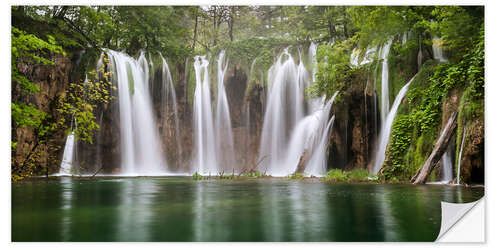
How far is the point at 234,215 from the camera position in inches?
159

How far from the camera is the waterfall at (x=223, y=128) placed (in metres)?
14.6

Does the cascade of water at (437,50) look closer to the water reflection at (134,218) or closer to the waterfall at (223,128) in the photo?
the water reflection at (134,218)

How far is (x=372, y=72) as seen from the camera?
991 cm

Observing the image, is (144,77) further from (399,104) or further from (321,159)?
(399,104)

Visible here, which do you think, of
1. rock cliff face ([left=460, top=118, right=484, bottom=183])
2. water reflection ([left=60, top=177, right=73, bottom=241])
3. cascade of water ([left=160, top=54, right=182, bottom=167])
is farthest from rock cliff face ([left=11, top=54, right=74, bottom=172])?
rock cliff face ([left=460, top=118, right=484, bottom=183])

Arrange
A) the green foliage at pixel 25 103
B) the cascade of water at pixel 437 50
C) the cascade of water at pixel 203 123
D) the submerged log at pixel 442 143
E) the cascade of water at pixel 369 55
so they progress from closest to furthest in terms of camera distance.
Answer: the green foliage at pixel 25 103 → the submerged log at pixel 442 143 → the cascade of water at pixel 437 50 → the cascade of water at pixel 369 55 → the cascade of water at pixel 203 123

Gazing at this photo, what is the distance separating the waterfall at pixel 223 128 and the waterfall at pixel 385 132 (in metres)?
7.18

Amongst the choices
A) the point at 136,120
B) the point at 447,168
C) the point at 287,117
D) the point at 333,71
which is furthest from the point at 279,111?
the point at 447,168

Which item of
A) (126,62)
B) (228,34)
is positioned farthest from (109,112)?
(228,34)

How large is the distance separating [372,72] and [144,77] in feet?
27.6

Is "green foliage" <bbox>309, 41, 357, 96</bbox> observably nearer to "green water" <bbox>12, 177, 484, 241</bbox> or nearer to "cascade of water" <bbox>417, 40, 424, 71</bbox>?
"cascade of water" <bbox>417, 40, 424, 71</bbox>

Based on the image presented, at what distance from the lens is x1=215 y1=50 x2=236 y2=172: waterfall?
14609mm

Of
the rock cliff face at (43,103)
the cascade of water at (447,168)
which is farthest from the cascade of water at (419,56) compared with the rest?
the rock cliff face at (43,103)
